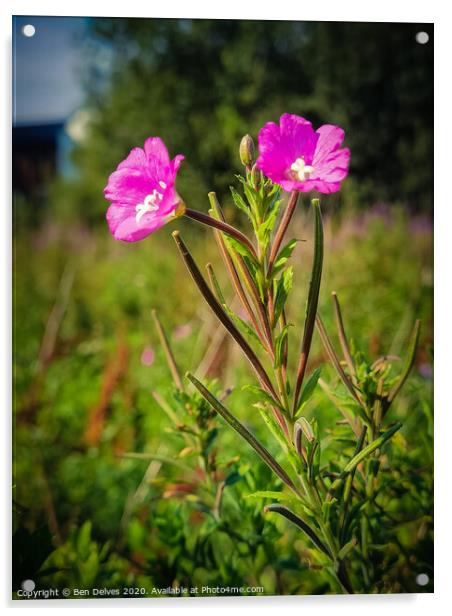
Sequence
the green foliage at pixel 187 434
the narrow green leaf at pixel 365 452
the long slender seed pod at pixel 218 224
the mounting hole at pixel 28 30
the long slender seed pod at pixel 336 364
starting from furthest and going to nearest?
the mounting hole at pixel 28 30
the green foliage at pixel 187 434
the long slender seed pod at pixel 336 364
the narrow green leaf at pixel 365 452
the long slender seed pod at pixel 218 224

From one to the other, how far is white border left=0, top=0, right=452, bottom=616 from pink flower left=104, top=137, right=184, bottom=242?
2.06 feet

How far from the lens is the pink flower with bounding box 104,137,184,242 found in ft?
2.21

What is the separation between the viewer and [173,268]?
233 centimetres

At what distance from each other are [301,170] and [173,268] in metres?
1.65

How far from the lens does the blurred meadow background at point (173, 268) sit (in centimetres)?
126

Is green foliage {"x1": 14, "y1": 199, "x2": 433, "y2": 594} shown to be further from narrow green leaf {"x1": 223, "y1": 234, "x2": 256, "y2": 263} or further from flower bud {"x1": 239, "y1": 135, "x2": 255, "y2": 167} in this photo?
flower bud {"x1": 239, "y1": 135, "x2": 255, "y2": 167}

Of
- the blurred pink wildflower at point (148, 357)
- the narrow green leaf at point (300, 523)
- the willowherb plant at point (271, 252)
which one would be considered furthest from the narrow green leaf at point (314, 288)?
the blurred pink wildflower at point (148, 357)

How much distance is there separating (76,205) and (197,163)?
500 mm

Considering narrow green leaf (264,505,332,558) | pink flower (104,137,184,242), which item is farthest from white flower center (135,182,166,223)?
Result: narrow green leaf (264,505,332,558)

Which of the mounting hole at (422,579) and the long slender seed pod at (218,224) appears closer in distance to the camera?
the long slender seed pod at (218,224)

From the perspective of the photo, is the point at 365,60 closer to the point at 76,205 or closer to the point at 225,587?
the point at 76,205

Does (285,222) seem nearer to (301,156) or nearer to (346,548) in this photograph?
(301,156)

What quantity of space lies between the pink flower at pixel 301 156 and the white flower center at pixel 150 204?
11 cm
